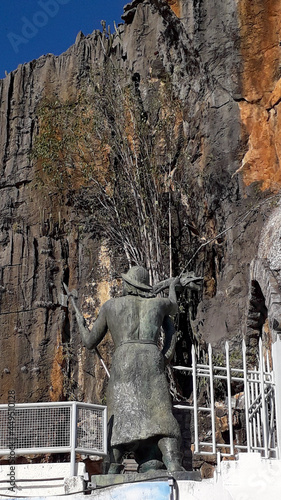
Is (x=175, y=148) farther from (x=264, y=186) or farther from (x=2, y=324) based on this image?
(x=2, y=324)

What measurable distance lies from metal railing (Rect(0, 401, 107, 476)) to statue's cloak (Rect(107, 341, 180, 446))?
0.38 feet

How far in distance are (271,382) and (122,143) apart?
30.0ft

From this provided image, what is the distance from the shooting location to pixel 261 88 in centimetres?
1323

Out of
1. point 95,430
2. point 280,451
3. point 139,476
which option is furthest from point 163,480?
point 280,451

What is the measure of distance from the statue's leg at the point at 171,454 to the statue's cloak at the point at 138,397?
48 millimetres

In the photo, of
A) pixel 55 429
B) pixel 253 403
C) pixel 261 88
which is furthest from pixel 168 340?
pixel 261 88

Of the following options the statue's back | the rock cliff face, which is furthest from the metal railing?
the rock cliff face

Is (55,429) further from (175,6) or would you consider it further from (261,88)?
(175,6)

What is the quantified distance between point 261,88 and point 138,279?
7.42m

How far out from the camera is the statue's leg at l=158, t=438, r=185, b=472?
5832mm

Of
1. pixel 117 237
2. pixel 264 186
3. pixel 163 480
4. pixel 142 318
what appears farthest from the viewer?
pixel 117 237

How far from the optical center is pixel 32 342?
1510cm

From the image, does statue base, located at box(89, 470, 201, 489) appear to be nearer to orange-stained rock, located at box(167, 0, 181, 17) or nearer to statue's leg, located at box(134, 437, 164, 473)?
statue's leg, located at box(134, 437, 164, 473)

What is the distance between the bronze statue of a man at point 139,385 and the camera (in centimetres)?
590
